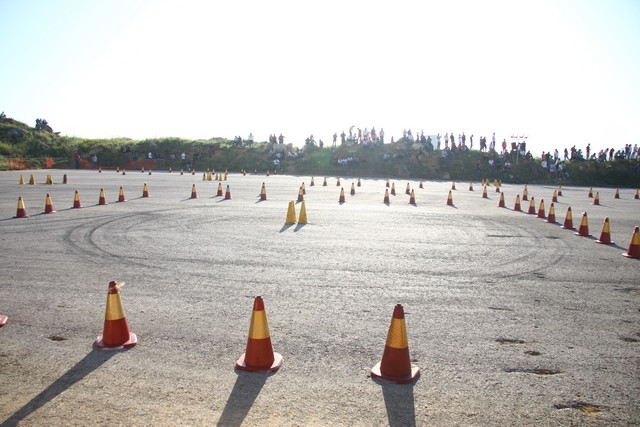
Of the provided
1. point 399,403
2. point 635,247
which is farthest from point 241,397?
point 635,247

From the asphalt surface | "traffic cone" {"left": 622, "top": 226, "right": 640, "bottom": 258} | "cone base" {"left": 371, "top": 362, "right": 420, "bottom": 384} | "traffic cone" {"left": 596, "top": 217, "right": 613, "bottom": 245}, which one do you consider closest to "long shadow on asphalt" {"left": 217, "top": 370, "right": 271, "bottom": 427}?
the asphalt surface

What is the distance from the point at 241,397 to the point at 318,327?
1.66 m

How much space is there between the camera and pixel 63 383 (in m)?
4.02

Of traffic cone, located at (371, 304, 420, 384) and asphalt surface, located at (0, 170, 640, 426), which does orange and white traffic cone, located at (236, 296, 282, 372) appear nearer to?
asphalt surface, located at (0, 170, 640, 426)

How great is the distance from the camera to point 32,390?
3885 mm

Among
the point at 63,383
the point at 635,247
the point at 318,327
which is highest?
the point at 635,247

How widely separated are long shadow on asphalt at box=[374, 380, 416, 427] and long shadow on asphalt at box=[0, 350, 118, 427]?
2517 mm

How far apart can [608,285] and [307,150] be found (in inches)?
1862

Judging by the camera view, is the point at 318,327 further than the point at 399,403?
Yes

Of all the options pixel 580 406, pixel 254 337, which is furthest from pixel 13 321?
pixel 580 406

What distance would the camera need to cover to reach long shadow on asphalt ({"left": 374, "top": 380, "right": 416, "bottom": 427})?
3543 mm

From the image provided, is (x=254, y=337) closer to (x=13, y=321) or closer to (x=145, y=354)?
(x=145, y=354)

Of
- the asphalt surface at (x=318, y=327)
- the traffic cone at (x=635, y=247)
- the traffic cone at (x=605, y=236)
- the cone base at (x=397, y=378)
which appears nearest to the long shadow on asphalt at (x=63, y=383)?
the asphalt surface at (x=318, y=327)

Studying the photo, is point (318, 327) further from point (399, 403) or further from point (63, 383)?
point (63, 383)
